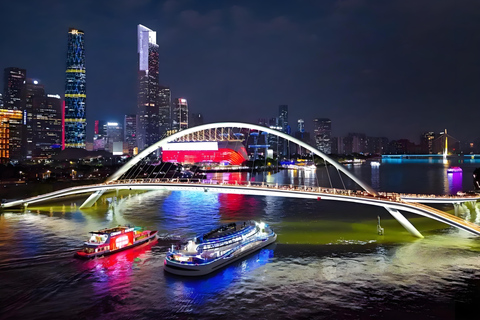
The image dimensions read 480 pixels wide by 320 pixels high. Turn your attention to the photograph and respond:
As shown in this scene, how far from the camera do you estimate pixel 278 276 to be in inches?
891

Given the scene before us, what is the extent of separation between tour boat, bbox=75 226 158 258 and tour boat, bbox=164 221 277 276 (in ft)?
19.5

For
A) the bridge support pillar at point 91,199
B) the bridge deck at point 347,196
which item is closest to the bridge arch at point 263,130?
the bridge deck at point 347,196

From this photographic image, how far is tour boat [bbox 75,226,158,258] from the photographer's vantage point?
2705cm

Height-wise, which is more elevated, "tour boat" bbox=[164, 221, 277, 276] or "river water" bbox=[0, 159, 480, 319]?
"tour boat" bbox=[164, 221, 277, 276]

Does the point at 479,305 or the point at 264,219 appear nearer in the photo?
the point at 479,305

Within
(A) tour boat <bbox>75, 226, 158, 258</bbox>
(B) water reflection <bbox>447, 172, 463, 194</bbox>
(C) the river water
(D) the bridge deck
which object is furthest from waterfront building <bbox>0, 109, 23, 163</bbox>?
(B) water reflection <bbox>447, 172, 463, 194</bbox>

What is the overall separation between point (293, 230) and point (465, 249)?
44.1ft

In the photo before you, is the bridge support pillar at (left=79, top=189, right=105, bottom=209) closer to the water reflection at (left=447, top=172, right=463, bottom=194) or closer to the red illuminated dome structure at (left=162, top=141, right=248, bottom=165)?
the water reflection at (left=447, top=172, right=463, bottom=194)

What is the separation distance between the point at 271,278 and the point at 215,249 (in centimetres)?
473

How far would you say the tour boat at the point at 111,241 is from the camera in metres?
27.0

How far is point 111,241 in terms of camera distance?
93.4ft

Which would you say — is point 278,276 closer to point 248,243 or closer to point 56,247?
point 248,243

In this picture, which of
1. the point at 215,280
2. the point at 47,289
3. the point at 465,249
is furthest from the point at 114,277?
the point at 465,249

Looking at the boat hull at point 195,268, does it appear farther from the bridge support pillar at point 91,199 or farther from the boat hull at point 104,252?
the bridge support pillar at point 91,199
